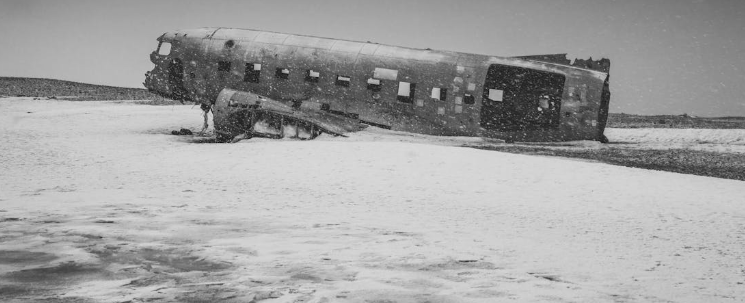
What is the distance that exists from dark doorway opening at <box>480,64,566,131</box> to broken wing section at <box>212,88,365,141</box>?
5.40 m

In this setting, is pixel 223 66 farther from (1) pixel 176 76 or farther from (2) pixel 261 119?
(2) pixel 261 119

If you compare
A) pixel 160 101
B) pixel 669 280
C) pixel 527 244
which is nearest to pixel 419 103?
pixel 527 244

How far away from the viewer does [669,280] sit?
594 cm

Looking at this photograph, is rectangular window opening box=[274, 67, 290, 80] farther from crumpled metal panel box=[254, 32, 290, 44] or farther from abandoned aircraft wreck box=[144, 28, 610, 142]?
crumpled metal panel box=[254, 32, 290, 44]

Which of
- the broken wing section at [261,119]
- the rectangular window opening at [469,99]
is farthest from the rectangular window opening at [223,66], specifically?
the rectangular window opening at [469,99]

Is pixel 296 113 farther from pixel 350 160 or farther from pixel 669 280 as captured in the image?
pixel 669 280

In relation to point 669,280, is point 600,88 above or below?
Result: above

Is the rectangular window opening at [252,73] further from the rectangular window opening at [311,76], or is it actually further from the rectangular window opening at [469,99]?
the rectangular window opening at [469,99]

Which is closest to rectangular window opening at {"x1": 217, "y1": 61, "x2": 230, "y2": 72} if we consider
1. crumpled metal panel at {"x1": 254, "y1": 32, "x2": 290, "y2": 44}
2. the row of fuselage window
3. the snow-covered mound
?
the row of fuselage window

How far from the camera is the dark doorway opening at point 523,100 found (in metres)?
20.2

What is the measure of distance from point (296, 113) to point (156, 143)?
184 inches

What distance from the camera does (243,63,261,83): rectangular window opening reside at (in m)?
21.4

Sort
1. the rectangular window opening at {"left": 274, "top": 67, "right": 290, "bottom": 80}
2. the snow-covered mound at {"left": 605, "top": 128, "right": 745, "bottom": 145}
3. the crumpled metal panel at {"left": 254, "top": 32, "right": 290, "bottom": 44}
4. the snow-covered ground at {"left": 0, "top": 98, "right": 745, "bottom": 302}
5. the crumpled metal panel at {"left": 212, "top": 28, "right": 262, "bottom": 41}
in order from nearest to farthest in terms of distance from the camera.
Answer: the snow-covered ground at {"left": 0, "top": 98, "right": 745, "bottom": 302}, the rectangular window opening at {"left": 274, "top": 67, "right": 290, "bottom": 80}, the crumpled metal panel at {"left": 254, "top": 32, "right": 290, "bottom": 44}, the crumpled metal panel at {"left": 212, "top": 28, "right": 262, "bottom": 41}, the snow-covered mound at {"left": 605, "top": 128, "right": 745, "bottom": 145}

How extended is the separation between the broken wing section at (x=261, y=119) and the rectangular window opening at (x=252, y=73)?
5.49 feet
